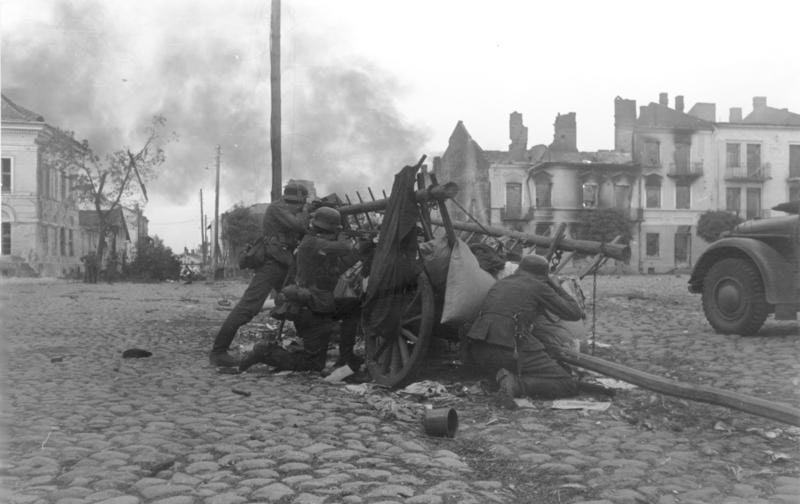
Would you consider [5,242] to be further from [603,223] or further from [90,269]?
[603,223]

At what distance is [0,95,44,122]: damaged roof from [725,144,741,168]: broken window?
46237 millimetres

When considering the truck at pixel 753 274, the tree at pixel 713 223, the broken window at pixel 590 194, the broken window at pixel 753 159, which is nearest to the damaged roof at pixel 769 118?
the broken window at pixel 753 159

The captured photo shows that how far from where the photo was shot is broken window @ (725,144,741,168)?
149 feet

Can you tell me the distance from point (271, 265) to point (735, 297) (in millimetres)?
5765

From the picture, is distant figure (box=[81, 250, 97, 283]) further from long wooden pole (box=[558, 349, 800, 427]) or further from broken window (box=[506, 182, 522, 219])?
long wooden pole (box=[558, 349, 800, 427])

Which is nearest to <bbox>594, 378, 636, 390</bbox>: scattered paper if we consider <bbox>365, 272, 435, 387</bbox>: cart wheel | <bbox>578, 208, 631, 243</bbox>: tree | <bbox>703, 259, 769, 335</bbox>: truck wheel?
<bbox>365, 272, 435, 387</bbox>: cart wheel

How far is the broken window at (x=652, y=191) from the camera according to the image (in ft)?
152

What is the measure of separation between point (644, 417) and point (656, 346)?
417 centimetres

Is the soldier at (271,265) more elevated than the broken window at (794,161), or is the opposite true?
the broken window at (794,161)

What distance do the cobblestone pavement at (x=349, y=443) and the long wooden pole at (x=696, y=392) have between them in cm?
23

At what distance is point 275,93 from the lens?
1459cm

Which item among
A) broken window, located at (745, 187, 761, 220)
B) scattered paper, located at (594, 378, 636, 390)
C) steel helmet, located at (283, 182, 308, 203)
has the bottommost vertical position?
scattered paper, located at (594, 378, 636, 390)

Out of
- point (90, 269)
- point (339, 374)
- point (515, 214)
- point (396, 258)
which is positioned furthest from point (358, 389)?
point (515, 214)

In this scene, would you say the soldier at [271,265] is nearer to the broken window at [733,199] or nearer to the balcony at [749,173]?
the balcony at [749,173]
